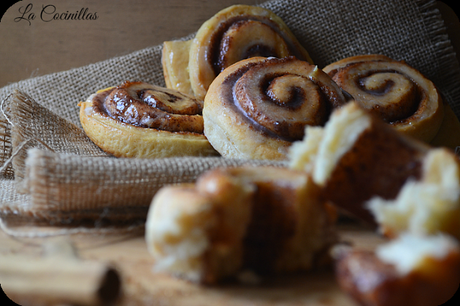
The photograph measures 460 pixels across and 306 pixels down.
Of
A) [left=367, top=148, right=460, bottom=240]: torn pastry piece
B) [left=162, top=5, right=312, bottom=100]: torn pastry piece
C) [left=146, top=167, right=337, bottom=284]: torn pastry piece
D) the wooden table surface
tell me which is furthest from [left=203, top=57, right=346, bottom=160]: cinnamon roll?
the wooden table surface

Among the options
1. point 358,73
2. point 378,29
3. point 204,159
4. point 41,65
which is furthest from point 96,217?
point 41,65

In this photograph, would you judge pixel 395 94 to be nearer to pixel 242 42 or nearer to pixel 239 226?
pixel 242 42

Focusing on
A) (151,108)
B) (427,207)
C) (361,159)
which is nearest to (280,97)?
(151,108)

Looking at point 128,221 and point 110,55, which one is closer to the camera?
point 128,221

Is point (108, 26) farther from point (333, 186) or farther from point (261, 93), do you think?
point (333, 186)

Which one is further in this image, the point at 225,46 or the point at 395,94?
the point at 225,46

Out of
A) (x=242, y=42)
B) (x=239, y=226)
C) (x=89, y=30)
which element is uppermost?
(x=239, y=226)
